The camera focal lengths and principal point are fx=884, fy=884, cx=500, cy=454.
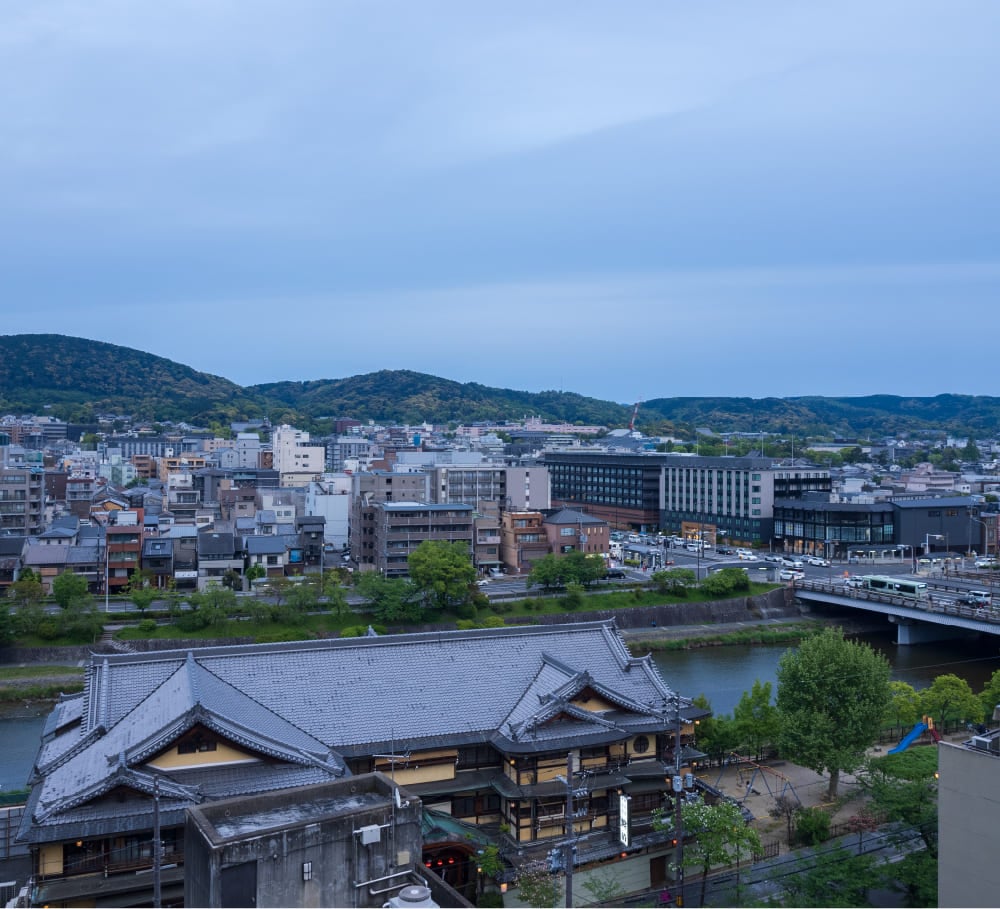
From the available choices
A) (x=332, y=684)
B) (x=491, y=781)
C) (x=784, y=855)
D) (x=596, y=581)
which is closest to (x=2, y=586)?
(x=596, y=581)

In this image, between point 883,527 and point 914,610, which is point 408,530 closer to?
point 914,610

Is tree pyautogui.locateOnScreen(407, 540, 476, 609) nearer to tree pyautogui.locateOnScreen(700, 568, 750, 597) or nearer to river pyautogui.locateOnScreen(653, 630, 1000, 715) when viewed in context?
river pyautogui.locateOnScreen(653, 630, 1000, 715)

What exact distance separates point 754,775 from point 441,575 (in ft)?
71.1

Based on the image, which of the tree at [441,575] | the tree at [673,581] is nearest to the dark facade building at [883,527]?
the tree at [673,581]

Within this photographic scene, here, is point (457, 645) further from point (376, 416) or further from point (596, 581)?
point (376, 416)

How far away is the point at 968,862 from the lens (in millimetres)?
10586

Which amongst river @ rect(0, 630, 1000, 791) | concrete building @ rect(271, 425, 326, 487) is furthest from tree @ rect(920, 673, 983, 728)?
concrete building @ rect(271, 425, 326, 487)

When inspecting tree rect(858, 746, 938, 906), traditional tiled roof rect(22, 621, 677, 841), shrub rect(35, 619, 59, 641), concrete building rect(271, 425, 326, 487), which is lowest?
shrub rect(35, 619, 59, 641)

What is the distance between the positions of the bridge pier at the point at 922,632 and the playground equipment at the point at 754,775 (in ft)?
73.9

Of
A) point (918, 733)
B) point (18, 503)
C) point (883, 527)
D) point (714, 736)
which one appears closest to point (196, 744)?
point (714, 736)

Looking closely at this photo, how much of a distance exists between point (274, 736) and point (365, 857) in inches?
193

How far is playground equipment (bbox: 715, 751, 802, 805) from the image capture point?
18188mm

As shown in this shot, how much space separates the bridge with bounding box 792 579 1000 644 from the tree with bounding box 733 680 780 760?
18387 millimetres

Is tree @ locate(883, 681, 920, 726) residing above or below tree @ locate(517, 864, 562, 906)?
below
